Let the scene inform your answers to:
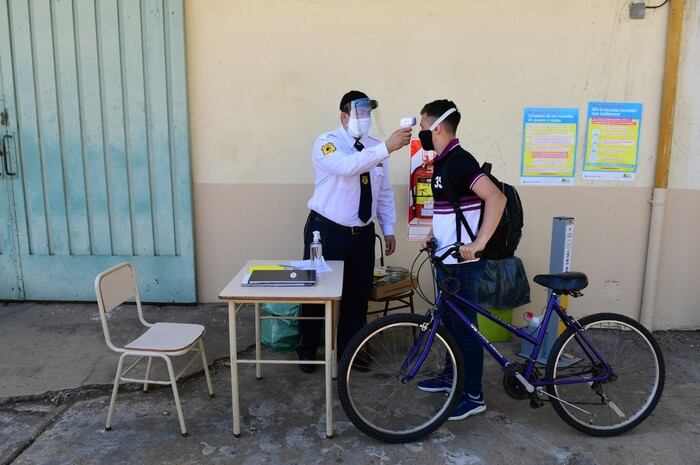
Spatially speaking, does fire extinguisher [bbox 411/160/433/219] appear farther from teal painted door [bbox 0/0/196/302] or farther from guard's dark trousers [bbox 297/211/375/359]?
teal painted door [bbox 0/0/196/302]

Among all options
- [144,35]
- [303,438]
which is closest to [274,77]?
[144,35]

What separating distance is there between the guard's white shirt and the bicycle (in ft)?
2.18

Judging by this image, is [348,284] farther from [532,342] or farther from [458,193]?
[532,342]

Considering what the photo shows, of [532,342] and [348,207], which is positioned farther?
[348,207]

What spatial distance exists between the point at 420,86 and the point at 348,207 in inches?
55.9

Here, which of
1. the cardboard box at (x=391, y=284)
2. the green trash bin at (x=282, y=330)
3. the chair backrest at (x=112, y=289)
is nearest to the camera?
the chair backrest at (x=112, y=289)

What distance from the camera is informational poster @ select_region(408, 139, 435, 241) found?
430cm

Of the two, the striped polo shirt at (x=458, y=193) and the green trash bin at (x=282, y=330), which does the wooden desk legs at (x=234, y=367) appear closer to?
the green trash bin at (x=282, y=330)

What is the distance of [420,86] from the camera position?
167 inches

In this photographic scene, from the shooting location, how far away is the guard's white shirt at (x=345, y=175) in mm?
3141

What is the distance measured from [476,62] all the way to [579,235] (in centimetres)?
167

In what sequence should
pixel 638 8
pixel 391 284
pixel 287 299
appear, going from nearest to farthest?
pixel 287 299
pixel 391 284
pixel 638 8

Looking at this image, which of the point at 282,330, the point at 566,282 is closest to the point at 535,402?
the point at 566,282

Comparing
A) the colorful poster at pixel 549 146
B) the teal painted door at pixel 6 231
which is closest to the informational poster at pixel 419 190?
the colorful poster at pixel 549 146
